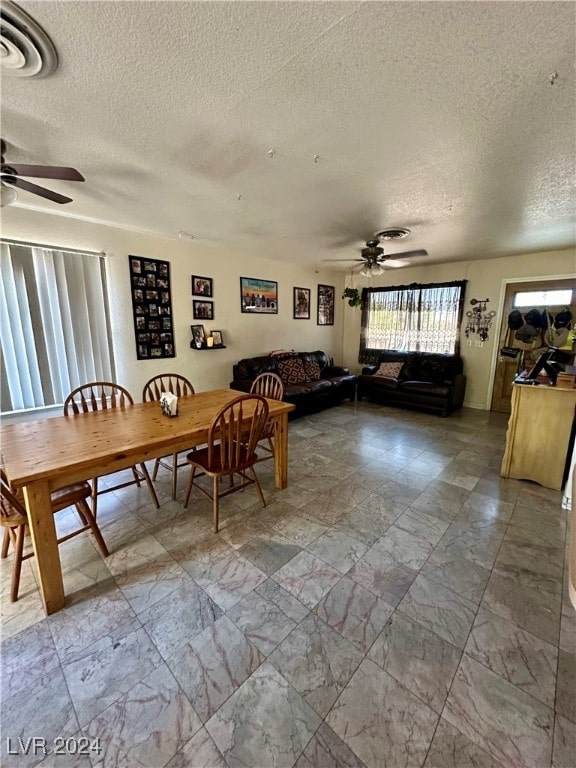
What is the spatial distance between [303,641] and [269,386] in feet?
6.87

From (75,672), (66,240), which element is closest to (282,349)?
(66,240)

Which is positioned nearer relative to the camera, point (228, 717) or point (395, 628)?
point (228, 717)

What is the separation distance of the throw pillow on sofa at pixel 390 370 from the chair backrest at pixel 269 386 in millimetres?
3159

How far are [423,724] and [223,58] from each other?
2754mm

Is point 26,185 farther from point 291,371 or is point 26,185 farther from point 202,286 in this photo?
point 291,371

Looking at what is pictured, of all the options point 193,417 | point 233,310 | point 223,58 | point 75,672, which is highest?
point 223,58

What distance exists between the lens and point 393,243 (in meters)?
4.09

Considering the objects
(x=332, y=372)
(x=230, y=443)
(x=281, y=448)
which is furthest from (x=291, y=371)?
(x=230, y=443)

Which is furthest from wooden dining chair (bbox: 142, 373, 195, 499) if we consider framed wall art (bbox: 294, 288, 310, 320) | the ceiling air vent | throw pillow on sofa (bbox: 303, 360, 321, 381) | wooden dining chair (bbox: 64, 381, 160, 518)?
framed wall art (bbox: 294, 288, 310, 320)

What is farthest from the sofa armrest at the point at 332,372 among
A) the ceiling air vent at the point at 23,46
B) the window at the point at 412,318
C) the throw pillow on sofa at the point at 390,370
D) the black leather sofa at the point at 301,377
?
the ceiling air vent at the point at 23,46

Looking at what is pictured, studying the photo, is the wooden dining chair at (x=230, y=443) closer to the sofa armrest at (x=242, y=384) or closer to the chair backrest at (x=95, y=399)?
the chair backrest at (x=95, y=399)

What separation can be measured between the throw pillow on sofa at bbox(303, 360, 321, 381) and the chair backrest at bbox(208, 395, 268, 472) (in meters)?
2.99

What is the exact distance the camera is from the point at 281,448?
8.91 ft

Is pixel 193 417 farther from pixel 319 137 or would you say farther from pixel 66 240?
pixel 66 240
